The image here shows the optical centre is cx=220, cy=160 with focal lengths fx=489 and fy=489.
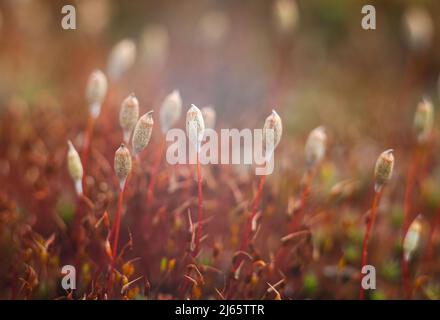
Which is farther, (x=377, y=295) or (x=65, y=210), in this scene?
(x=65, y=210)

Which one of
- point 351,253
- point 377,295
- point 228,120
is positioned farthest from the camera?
point 228,120

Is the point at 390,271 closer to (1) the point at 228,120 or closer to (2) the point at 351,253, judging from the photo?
(2) the point at 351,253

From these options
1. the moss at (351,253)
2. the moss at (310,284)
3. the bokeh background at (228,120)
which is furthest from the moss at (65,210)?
the moss at (351,253)

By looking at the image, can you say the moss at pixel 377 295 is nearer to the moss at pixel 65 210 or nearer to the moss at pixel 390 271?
the moss at pixel 390 271

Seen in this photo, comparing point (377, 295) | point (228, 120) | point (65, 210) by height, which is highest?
point (228, 120)

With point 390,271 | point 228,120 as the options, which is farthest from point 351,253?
point 228,120

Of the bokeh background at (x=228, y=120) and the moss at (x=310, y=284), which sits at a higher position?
the bokeh background at (x=228, y=120)

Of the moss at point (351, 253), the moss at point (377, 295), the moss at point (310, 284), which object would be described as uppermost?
the moss at point (351, 253)

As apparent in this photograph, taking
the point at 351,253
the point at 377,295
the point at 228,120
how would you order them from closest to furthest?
the point at 377,295, the point at 351,253, the point at 228,120
